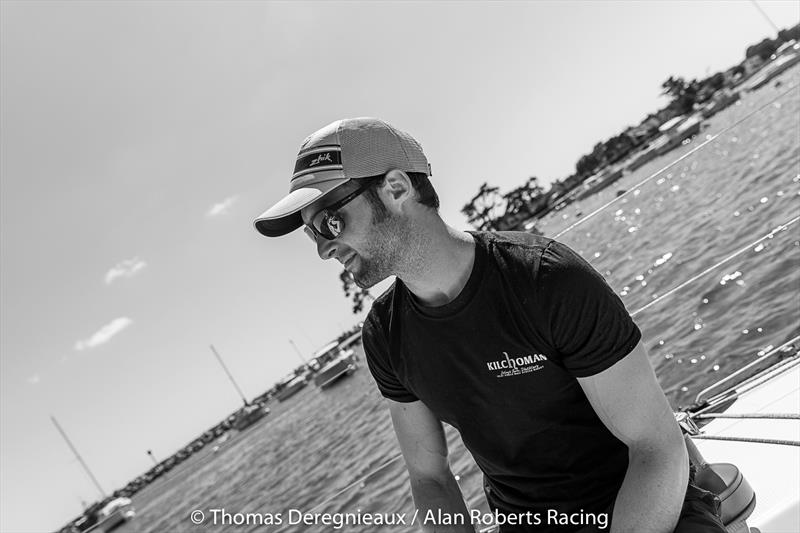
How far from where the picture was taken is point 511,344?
1.80 meters

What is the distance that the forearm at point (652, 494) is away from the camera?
1.65 meters

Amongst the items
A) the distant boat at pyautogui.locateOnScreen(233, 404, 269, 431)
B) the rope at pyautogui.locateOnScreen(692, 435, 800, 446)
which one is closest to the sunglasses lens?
the rope at pyautogui.locateOnScreen(692, 435, 800, 446)

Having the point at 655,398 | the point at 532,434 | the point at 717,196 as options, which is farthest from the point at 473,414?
the point at 717,196

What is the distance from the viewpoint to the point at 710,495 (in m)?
1.83

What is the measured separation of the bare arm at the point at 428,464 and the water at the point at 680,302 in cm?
484

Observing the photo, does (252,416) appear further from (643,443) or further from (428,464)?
(643,443)

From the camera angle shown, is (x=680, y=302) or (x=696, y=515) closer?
(x=696, y=515)

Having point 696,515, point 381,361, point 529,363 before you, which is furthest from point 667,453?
point 381,361

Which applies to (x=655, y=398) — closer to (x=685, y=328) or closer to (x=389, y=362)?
(x=389, y=362)

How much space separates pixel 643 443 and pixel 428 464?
31.2 inches

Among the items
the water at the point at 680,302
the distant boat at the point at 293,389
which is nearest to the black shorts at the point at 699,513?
the water at the point at 680,302

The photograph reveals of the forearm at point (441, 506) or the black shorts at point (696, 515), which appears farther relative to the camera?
the forearm at point (441, 506)

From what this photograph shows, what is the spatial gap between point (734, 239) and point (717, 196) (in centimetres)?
529

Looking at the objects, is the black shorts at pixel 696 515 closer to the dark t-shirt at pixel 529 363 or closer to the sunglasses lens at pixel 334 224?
the dark t-shirt at pixel 529 363
